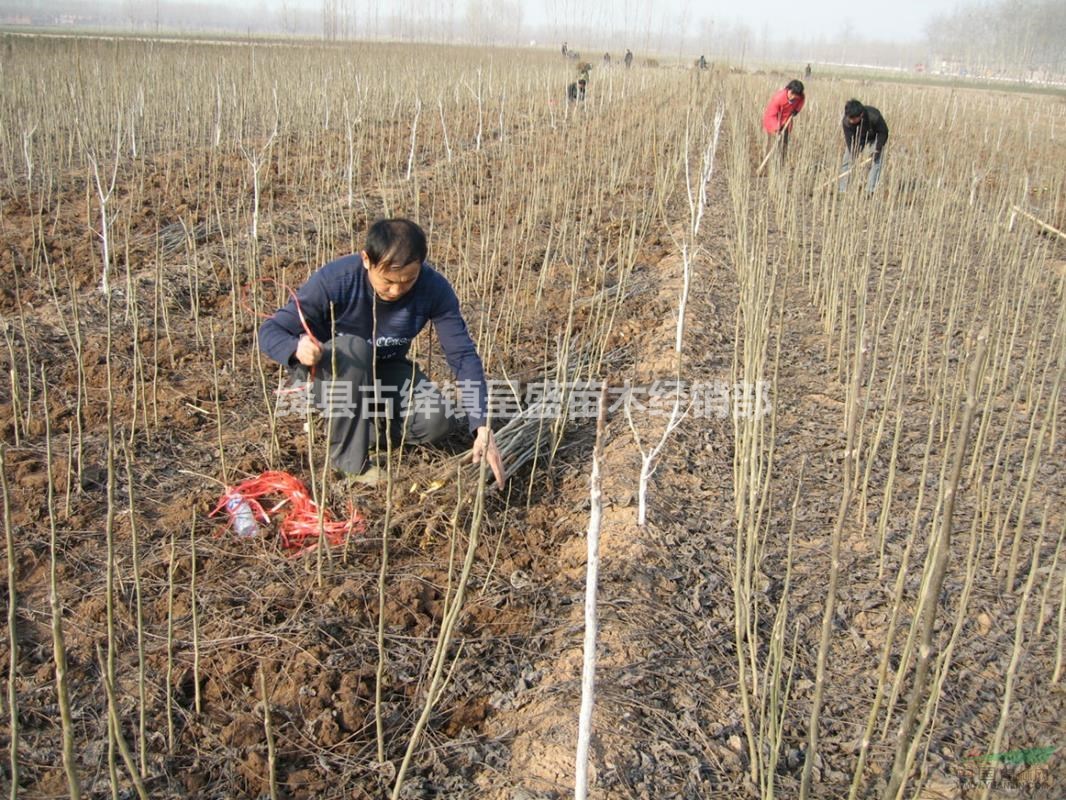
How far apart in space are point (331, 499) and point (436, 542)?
32 centimetres

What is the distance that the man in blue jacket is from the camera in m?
2.01

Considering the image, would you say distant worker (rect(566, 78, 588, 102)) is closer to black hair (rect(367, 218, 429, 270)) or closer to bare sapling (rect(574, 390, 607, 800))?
black hair (rect(367, 218, 429, 270))

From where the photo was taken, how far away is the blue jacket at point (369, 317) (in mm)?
2111

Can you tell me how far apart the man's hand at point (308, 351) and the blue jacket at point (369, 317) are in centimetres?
6

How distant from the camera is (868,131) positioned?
5.80 m

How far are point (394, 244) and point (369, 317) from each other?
36cm

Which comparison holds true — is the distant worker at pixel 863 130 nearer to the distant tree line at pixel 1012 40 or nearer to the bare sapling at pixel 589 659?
the bare sapling at pixel 589 659

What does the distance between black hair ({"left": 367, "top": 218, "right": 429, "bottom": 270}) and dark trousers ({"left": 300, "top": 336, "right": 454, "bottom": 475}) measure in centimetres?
26

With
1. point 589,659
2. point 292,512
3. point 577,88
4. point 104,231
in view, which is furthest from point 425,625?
point 577,88

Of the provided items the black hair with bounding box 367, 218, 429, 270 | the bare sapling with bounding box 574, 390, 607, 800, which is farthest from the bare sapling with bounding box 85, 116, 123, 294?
the bare sapling with bounding box 574, 390, 607, 800

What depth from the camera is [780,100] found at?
21.4 ft

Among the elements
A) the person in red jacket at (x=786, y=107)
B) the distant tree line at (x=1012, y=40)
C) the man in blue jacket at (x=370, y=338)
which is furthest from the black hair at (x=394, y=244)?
the distant tree line at (x=1012, y=40)

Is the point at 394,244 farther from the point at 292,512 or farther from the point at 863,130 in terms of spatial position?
the point at 863,130

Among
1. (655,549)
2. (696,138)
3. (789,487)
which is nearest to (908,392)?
(789,487)
